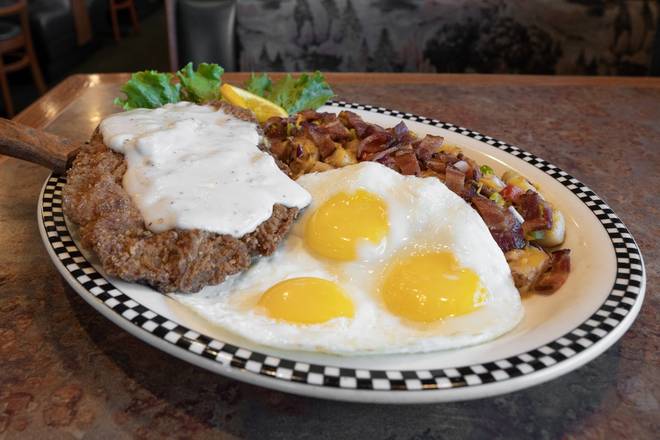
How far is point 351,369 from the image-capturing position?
49.2 inches

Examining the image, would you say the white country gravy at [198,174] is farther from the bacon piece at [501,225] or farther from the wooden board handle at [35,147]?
the bacon piece at [501,225]

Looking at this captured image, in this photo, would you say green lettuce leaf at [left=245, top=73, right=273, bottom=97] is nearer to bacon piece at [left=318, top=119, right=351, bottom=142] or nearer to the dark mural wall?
bacon piece at [left=318, top=119, right=351, bottom=142]

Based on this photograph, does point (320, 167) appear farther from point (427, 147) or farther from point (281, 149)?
point (427, 147)

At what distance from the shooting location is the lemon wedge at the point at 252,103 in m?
2.59

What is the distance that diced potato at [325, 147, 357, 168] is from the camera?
219cm

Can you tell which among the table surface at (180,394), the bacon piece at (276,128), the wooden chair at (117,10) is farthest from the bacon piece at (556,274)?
the wooden chair at (117,10)

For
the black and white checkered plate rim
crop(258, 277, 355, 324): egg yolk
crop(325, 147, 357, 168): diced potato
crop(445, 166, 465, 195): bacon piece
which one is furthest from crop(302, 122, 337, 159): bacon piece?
the black and white checkered plate rim

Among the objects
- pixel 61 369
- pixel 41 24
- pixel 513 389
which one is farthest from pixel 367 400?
pixel 41 24

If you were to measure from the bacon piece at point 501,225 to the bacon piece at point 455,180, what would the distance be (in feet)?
0.38

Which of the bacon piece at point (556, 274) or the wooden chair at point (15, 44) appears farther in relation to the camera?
the wooden chair at point (15, 44)

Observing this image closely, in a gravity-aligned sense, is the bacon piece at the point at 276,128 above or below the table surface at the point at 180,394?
above

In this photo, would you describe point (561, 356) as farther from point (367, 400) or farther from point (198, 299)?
point (198, 299)

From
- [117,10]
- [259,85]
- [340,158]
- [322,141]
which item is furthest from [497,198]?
[117,10]

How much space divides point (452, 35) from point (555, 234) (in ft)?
8.95
